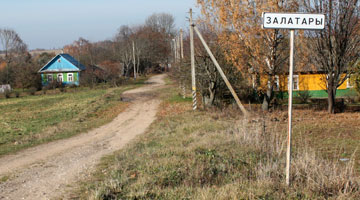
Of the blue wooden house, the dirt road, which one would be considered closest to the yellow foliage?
the dirt road

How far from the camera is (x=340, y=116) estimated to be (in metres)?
15.6

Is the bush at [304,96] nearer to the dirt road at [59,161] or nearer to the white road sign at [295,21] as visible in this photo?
the dirt road at [59,161]

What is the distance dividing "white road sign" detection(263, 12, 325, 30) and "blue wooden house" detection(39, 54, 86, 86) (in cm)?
4562

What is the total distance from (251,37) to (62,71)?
3777 centimetres

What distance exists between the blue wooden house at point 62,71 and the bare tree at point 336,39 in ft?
126

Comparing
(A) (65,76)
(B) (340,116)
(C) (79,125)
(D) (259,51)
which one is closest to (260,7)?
(D) (259,51)

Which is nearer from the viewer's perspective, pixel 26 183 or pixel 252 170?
pixel 252 170

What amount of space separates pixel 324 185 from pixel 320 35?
12075mm

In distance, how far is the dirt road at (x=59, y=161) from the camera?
20.2 ft

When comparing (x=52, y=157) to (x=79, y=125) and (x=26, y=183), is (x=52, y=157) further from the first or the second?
(x=79, y=125)

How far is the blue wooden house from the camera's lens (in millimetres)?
47844

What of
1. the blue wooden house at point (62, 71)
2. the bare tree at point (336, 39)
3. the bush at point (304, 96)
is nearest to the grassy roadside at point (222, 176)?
the bare tree at point (336, 39)

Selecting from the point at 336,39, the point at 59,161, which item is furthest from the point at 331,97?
the point at 59,161

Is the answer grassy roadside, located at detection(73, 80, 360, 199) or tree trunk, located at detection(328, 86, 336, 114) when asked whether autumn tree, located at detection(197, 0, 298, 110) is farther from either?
grassy roadside, located at detection(73, 80, 360, 199)
